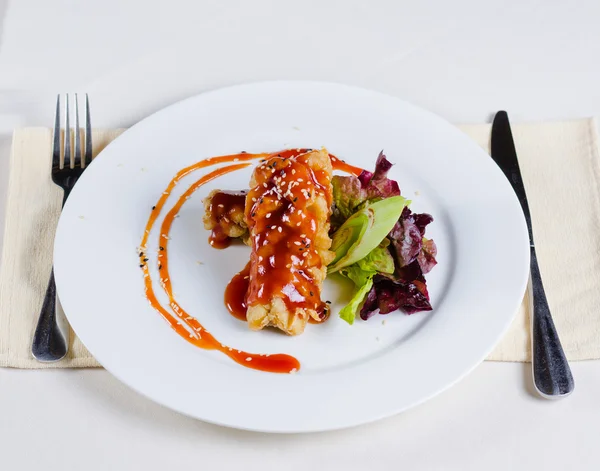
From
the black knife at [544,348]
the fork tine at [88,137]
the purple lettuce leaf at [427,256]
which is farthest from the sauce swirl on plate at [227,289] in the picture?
the black knife at [544,348]

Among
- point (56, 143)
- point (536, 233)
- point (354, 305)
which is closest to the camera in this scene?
point (354, 305)

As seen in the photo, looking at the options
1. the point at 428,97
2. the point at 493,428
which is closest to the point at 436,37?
the point at 428,97

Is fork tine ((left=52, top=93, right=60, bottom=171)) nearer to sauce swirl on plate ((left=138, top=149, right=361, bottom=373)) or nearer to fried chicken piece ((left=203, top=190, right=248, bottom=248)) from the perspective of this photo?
sauce swirl on plate ((left=138, top=149, right=361, bottom=373))

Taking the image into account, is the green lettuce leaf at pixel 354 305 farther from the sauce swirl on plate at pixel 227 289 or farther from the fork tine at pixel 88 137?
the fork tine at pixel 88 137

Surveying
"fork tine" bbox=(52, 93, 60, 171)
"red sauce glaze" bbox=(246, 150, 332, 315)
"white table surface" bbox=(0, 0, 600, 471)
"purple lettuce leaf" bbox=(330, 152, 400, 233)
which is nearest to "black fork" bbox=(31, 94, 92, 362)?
"fork tine" bbox=(52, 93, 60, 171)

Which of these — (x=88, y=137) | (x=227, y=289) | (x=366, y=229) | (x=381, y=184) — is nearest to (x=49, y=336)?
(x=227, y=289)

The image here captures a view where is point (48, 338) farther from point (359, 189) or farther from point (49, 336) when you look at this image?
point (359, 189)
